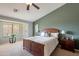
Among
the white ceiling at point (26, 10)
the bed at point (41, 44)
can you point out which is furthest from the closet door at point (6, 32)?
the bed at point (41, 44)

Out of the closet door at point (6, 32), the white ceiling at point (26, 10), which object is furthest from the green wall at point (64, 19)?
the closet door at point (6, 32)

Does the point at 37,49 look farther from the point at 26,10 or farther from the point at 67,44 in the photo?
the point at 26,10

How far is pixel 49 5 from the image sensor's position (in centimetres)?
171

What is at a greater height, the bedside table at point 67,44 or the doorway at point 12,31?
the doorway at point 12,31

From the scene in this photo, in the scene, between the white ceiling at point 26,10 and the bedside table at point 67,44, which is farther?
the bedside table at point 67,44

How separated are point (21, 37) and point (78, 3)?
1294 millimetres

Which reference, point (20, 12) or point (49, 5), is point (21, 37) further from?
point (49, 5)

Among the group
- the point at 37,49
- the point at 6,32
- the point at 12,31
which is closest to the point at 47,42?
the point at 37,49

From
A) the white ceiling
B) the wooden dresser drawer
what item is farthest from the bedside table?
the white ceiling

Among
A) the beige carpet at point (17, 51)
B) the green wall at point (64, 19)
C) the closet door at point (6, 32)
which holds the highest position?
the green wall at point (64, 19)

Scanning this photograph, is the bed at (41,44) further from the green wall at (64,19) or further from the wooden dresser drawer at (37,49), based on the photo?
the green wall at (64,19)

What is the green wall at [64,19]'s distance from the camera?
5.74 feet

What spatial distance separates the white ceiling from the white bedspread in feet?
1.39

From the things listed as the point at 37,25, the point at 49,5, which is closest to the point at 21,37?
the point at 37,25
